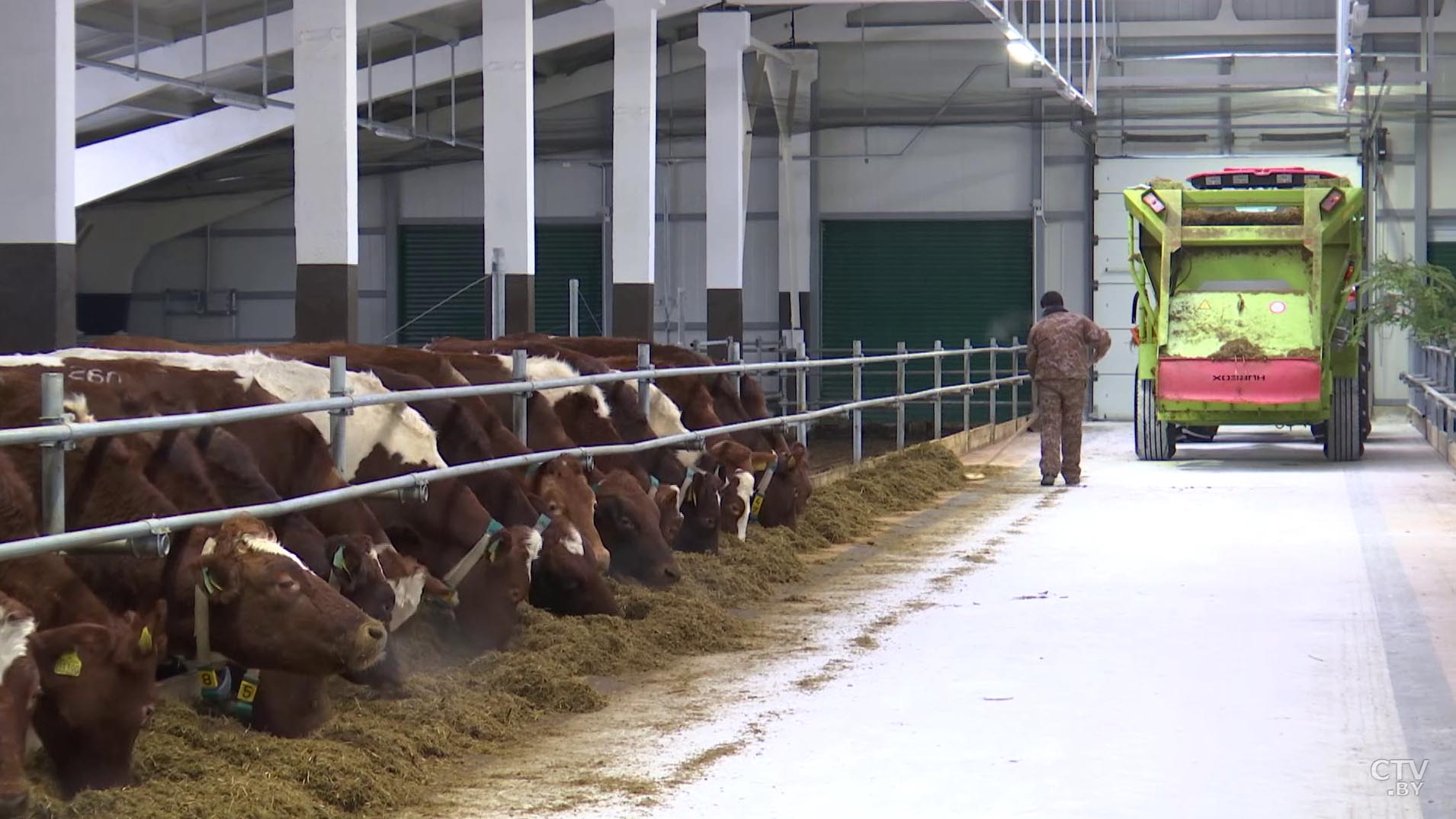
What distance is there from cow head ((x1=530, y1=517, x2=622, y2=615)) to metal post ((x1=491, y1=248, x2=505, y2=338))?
9.05 m

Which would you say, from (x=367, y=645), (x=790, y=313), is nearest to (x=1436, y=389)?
(x=790, y=313)

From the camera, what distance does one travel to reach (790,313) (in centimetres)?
2770

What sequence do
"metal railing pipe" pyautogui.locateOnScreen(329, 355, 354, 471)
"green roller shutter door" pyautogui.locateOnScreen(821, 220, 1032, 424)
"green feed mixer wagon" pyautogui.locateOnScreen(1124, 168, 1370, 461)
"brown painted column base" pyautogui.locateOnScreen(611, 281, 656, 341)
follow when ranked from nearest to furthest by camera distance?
"metal railing pipe" pyautogui.locateOnScreen(329, 355, 354, 471) → "green feed mixer wagon" pyautogui.locateOnScreen(1124, 168, 1370, 461) → "brown painted column base" pyautogui.locateOnScreen(611, 281, 656, 341) → "green roller shutter door" pyautogui.locateOnScreen(821, 220, 1032, 424)

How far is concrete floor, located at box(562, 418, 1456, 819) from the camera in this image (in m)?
5.41

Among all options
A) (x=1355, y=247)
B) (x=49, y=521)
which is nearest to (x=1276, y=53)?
(x=1355, y=247)

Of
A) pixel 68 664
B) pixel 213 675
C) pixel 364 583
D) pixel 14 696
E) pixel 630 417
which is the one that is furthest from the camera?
pixel 630 417

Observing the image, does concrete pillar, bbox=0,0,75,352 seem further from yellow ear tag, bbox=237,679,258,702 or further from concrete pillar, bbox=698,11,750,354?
concrete pillar, bbox=698,11,750,354

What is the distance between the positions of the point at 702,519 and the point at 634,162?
9.63 meters

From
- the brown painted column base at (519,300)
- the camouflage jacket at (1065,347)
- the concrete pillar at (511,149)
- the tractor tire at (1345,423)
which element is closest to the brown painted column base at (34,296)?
the concrete pillar at (511,149)

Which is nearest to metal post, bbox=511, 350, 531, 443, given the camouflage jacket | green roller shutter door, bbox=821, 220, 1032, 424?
the camouflage jacket

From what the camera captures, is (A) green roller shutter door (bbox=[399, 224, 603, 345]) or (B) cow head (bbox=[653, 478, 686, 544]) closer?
(B) cow head (bbox=[653, 478, 686, 544])

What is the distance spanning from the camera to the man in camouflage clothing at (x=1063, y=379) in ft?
52.2

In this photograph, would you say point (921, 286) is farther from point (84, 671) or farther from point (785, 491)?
point (84, 671)

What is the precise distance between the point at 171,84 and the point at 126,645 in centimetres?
1451
